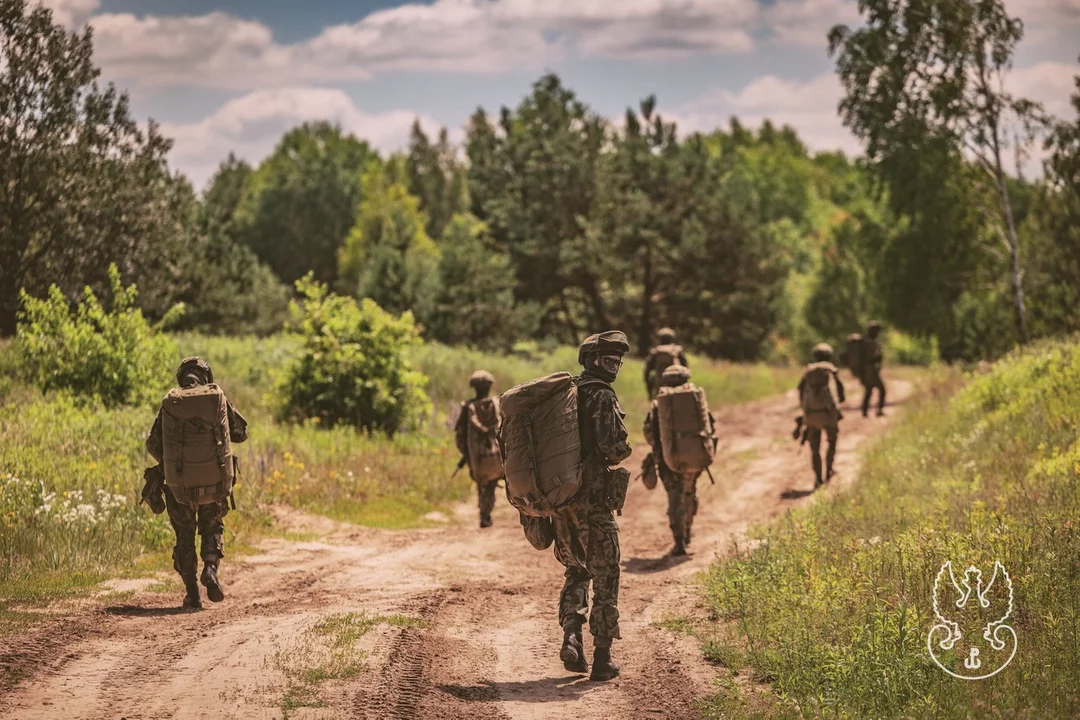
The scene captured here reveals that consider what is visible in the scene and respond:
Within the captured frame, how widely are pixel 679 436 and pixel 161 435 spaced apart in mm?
6055

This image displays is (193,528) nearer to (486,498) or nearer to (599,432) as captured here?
(599,432)

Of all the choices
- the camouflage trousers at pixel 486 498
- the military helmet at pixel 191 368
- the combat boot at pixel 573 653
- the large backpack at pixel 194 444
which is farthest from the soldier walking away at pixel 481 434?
the combat boot at pixel 573 653

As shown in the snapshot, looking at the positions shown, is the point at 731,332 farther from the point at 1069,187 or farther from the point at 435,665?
the point at 435,665

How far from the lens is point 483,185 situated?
53.5 metres

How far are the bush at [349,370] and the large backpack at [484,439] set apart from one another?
5.66 m

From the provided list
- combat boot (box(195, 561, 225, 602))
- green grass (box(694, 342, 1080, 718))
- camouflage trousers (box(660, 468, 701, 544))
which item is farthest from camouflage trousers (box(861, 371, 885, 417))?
combat boot (box(195, 561, 225, 602))

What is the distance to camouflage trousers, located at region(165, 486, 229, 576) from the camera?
1028 cm

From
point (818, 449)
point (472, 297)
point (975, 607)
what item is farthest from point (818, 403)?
point (472, 297)

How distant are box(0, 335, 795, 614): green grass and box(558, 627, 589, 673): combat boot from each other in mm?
5048

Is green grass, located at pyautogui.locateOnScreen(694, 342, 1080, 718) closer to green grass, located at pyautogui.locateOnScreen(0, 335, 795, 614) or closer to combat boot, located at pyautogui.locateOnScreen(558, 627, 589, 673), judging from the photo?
combat boot, located at pyautogui.locateOnScreen(558, 627, 589, 673)

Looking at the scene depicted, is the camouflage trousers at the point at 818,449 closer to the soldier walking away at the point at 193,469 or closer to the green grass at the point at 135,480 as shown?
the green grass at the point at 135,480

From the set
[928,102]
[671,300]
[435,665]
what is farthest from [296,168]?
[435,665]

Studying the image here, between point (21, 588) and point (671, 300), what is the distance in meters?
41.8

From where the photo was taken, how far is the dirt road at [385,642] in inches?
274
